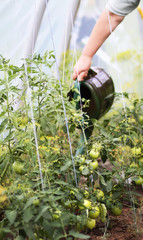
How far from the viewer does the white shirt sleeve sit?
5.62ft

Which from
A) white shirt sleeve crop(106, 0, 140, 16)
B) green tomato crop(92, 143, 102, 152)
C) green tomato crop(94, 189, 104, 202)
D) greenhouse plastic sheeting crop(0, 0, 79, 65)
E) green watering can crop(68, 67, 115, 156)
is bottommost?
green tomato crop(94, 189, 104, 202)

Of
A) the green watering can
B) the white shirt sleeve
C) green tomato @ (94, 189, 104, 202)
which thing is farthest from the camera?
the green watering can

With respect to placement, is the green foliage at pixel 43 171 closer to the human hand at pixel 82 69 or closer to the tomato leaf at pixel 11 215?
the tomato leaf at pixel 11 215

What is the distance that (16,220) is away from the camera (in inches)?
37.2

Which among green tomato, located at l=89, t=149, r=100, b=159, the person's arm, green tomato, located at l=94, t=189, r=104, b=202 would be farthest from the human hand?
green tomato, located at l=94, t=189, r=104, b=202

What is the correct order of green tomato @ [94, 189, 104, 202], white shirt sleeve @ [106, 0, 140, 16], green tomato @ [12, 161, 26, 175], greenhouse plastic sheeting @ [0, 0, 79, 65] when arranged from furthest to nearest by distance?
1. greenhouse plastic sheeting @ [0, 0, 79, 65]
2. white shirt sleeve @ [106, 0, 140, 16]
3. green tomato @ [94, 189, 104, 202]
4. green tomato @ [12, 161, 26, 175]

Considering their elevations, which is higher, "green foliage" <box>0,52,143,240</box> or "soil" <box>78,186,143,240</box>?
"green foliage" <box>0,52,143,240</box>

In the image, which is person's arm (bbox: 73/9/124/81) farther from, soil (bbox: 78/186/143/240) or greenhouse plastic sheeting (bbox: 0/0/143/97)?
soil (bbox: 78/186/143/240)

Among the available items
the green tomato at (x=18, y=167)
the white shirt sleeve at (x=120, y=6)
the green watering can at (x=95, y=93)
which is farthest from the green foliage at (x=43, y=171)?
the white shirt sleeve at (x=120, y=6)

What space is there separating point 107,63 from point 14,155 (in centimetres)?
327

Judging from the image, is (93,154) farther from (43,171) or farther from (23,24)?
(23,24)

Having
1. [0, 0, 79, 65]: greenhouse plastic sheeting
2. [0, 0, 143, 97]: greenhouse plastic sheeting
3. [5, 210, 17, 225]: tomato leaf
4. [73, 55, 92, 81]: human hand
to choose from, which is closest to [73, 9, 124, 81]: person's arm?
[73, 55, 92, 81]: human hand

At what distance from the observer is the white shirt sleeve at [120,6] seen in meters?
1.71

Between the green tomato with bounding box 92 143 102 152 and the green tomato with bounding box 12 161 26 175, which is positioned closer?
the green tomato with bounding box 12 161 26 175
